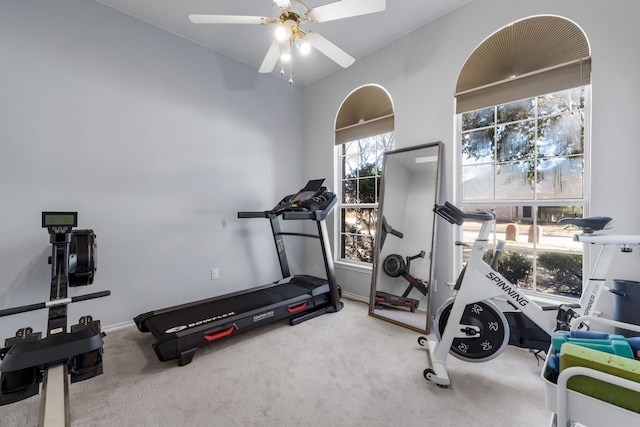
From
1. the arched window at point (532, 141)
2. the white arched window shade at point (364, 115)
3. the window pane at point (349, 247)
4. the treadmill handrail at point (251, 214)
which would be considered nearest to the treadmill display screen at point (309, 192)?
the treadmill handrail at point (251, 214)

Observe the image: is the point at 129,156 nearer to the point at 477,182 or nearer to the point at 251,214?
the point at 251,214

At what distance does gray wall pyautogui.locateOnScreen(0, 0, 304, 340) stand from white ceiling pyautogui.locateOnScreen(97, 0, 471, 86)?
14 cm

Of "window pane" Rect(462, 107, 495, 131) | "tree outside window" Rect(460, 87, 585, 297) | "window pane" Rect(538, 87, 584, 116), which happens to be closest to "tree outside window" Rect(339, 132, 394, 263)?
"window pane" Rect(462, 107, 495, 131)

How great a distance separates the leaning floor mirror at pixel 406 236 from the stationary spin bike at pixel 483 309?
0.72 meters

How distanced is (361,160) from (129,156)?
8.72 ft

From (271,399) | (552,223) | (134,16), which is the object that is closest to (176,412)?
(271,399)

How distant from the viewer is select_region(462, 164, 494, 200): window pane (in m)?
2.57

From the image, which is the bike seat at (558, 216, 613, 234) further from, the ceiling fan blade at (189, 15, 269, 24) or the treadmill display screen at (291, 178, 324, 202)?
the ceiling fan blade at (189, 15, 269, 24)

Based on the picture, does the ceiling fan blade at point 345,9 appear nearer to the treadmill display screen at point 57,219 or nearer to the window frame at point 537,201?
the window frame at point 537,201

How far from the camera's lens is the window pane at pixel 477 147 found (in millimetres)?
2572

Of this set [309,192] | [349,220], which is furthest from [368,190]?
[309,192]

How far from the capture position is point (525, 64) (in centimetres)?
228

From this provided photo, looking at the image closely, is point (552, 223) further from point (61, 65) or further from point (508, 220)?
point (61, 65)

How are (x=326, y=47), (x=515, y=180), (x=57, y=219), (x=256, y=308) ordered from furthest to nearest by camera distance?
(x=256, y=308) < (x=515, y=180) < (x=326, y=47) < (x=57, y=219)
